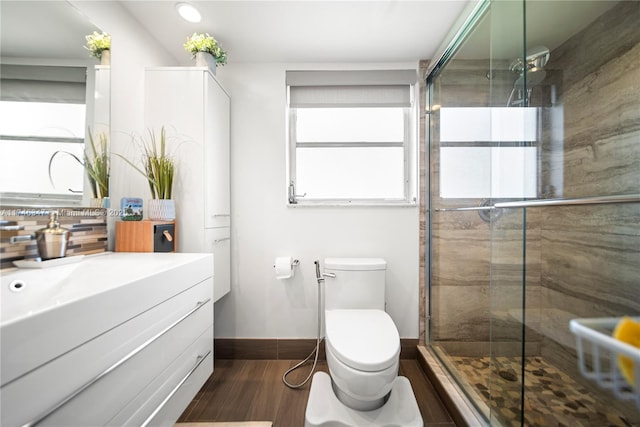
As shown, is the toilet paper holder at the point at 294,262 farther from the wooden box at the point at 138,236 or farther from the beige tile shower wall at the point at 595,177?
the beige tile shower wall at the point at 595,177

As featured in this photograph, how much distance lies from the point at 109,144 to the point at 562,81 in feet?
7.19

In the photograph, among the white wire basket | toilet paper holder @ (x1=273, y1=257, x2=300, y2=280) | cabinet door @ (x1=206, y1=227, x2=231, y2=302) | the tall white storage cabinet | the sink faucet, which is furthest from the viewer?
toilet paper holder @ (x1=273, y1=257, x2=300, y2=280)

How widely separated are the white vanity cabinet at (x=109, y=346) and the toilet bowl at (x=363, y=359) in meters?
0.66

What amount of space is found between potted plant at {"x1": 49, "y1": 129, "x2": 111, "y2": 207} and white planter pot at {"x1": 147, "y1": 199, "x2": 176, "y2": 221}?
195 mm

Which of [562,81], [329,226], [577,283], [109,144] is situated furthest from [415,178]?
[109,144]

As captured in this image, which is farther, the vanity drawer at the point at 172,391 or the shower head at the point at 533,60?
the shower head at the point at 533,60

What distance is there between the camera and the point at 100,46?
1281 millimetres

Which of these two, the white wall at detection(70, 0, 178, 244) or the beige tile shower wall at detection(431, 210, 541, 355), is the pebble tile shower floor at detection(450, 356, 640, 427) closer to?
the beige tile shower wall at detection(431, 210, 541, 355)

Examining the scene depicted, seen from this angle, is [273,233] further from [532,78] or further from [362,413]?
[532,78]

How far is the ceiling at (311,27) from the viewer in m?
1.41

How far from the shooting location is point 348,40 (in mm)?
1679

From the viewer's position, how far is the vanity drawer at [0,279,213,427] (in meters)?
0.52

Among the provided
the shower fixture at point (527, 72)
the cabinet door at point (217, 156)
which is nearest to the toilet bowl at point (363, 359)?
the cabinet door at point (217, 156)

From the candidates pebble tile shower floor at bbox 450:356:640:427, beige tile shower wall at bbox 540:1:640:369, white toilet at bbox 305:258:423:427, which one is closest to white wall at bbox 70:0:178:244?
white toilet at bbox 305:258:423:427
